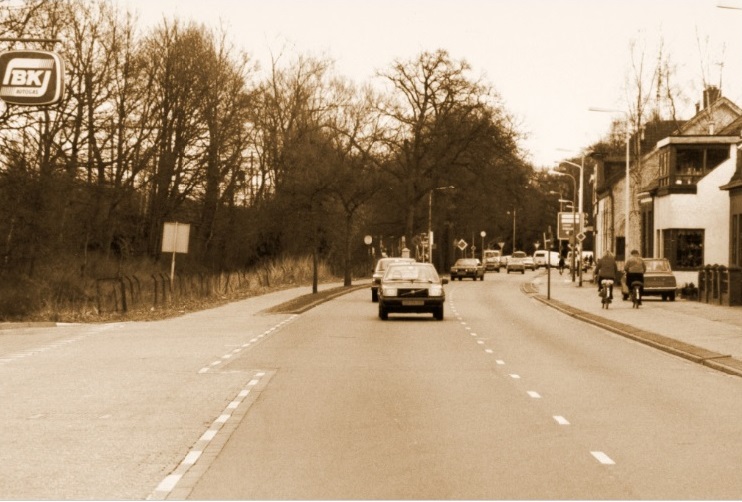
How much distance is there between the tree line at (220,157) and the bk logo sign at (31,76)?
1521cm

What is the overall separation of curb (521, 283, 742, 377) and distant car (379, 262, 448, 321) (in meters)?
4.22

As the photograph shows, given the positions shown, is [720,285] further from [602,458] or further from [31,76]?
[602,458]

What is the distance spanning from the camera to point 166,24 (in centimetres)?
5172

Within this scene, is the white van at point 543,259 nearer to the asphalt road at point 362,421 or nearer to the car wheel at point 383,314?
the car wheel at point 383,314

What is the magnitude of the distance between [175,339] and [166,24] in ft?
97.8

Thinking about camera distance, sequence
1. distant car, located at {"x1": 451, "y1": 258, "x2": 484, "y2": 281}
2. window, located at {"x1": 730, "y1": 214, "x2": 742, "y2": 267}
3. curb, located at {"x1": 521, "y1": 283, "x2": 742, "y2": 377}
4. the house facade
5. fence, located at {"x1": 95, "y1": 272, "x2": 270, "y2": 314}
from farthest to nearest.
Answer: distant car, located at {"x1": 451, "y1": 258, "x2": 484, "y2": 281} → the house facade → window, located at {"x1": 730, "y1": 214, "x2": 742, "y2": 267} → fence, located at {"x1": 95, "y1": 272, "x2": 270, "y2": 314} → curb, located at {"x1": 521, "y1": 283, "x2": 742, "y2": 377}

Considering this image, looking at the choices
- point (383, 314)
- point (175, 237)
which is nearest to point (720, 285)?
point (383, 314)

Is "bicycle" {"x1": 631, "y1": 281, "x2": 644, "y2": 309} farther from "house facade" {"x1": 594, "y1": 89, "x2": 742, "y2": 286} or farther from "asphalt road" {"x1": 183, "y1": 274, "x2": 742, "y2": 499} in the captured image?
"asphalt road" {"x1": 183, "y1": 274, "x2": 742, "y2": 499}

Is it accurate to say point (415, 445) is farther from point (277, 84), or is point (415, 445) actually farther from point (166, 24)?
point (277, 84)

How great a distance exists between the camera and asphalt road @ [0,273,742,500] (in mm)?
8594

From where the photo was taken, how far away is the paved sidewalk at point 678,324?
21.2 m

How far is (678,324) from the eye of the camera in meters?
30.6

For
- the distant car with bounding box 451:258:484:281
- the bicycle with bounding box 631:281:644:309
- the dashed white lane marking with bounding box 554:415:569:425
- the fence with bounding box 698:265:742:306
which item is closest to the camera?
the dashed white lane marking with bounding box 554:415:569:425

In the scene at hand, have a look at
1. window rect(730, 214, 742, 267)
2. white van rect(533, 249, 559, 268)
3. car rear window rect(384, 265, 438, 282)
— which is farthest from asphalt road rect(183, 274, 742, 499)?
white van rect(533, 249, 559, 268)
